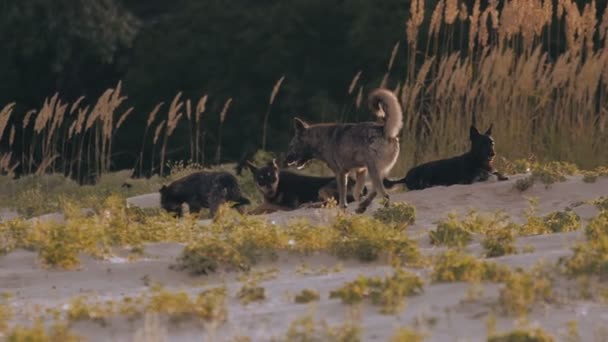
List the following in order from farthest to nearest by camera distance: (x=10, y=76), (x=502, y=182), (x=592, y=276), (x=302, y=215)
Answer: (x=10, y=76) → (x=502, y=182) → (x=302, y=215) → (x=592, y=276)

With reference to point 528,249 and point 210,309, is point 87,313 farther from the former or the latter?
point 528,249

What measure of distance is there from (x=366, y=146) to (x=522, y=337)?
24.4 feet

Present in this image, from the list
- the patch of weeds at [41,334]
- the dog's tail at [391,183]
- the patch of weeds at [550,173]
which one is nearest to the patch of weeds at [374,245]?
the patch of weeds at [41,334]

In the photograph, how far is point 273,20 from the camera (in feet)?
113

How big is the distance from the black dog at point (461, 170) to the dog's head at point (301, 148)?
43.8 inches

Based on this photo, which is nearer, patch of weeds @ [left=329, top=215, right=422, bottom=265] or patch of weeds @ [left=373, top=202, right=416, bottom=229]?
patch of weeds @ [left=329, top=215, right=422, bottom=265]

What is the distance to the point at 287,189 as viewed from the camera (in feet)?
55.0

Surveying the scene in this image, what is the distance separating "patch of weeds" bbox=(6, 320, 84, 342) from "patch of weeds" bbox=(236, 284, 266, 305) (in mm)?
1163

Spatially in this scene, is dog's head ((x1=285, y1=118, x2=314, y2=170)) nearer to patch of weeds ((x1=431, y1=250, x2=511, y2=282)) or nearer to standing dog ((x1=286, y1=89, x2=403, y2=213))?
standing dog ((x1=286, y1=89, x2=403, y2=213))

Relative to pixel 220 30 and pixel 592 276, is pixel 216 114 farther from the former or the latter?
pixel 592 276

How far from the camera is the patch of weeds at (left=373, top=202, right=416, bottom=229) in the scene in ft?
42.3

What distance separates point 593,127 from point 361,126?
Answer: 4233 mm

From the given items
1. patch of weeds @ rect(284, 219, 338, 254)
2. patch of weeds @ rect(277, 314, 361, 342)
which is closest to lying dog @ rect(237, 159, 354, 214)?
patch of weeds @ rect(284, 219, 338, 254)

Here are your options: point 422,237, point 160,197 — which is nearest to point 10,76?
point 160,197
